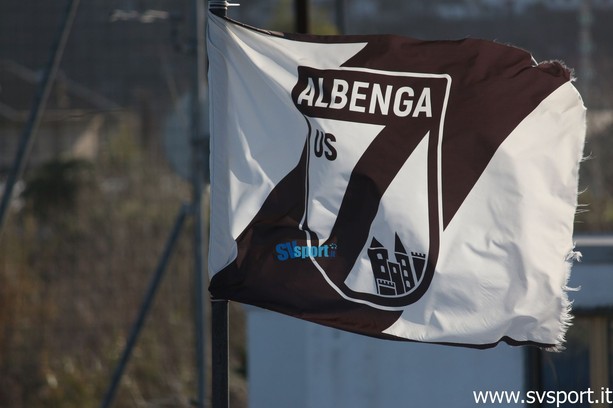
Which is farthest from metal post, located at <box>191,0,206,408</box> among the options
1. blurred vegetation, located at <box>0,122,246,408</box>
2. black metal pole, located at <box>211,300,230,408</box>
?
black metal pole, located at <box>211,300,230,408</box>

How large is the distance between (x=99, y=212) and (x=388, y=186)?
22.9ft

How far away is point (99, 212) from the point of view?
33.2ft

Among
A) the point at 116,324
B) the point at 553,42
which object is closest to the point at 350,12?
the point at 553,42

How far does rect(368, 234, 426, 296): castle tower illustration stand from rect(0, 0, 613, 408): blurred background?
4.78 m

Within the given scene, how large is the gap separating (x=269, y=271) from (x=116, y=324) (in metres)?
6.53

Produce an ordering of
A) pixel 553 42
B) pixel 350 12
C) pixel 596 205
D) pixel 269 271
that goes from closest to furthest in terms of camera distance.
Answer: pixel 269 271 → pixel 596 205 → pixel 553 42 → pixel 350 12

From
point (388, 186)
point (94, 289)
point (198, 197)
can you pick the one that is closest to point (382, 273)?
point (388, 186)

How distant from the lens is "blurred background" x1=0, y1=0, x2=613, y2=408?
363 inches

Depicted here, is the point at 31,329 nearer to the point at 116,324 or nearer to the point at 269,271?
the point at 116,324

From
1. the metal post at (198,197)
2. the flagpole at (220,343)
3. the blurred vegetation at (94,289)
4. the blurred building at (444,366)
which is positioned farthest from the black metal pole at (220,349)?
the blurred vegetation at (94,289)

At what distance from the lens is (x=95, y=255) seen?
385 inches

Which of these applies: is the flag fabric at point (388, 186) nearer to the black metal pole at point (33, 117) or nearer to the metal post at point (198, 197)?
the metal post at point (198, 197)

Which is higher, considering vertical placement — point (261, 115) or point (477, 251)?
point (261, 115)

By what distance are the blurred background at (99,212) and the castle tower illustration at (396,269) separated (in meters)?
4.78
